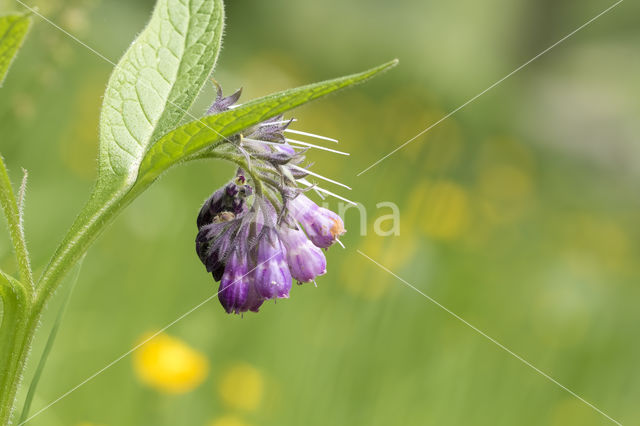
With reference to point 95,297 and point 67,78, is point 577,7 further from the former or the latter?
point 95,297

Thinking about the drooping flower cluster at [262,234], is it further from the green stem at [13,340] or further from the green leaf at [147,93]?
the green stem at [13,340]

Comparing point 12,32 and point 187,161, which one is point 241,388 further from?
point 12,32

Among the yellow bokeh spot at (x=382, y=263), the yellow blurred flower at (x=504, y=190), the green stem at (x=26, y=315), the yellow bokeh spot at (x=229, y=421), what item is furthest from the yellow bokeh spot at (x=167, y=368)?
the yellow blurred flower at (x=504, y=190)

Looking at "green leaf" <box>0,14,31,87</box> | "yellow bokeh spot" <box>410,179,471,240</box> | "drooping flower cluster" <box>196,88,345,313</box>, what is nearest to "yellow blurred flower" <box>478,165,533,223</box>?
"yellow bokeh spot" <box>410,179,471,240</box>

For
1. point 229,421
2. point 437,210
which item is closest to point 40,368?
point 229,421

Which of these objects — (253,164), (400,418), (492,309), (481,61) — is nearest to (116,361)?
(400,418)

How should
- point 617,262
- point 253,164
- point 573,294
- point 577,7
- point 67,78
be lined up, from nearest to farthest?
1. point 253,164
2. point 573,294
3. point 67,78
4. point 617,262
5. point 577,7

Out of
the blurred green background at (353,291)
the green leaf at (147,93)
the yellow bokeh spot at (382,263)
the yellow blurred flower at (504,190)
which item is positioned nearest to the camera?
Result: the green leaf at (147,93)
